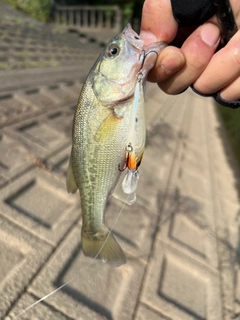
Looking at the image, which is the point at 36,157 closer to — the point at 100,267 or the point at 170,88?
the point at 100,267

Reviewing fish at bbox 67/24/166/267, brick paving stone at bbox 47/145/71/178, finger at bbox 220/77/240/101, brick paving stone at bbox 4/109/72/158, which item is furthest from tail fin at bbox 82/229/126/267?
brick paving stone at bbox 4/109/72/158

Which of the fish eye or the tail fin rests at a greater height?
the fish eye

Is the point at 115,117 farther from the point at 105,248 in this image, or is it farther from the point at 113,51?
the point at 105,248

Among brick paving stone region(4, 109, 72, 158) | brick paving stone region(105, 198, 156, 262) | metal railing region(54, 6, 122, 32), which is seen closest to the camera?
brick paving stone region(105, 198, 156, 262)

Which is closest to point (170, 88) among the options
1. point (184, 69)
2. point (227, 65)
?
A: point (184, 69)

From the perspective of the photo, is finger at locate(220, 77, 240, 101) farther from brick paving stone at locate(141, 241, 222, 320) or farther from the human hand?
brick paving stone at locate(141, 241, 222, 320)

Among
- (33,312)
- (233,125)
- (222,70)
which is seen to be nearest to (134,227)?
(33,312)
